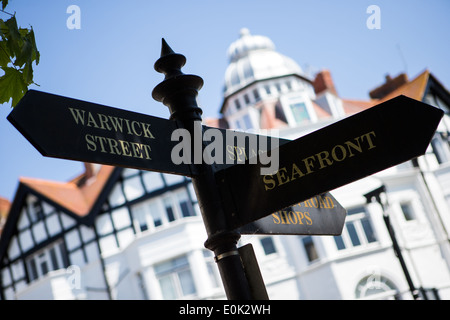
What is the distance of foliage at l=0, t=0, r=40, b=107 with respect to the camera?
3121mm

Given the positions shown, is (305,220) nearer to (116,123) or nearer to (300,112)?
(116,123)

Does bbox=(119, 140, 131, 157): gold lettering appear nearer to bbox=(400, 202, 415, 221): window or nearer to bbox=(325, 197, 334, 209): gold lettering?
bbox=(325, 197, 334, 209): gold lettering

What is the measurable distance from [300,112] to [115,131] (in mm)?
24097

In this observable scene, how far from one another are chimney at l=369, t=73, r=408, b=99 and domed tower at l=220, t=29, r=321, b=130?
3927 mm

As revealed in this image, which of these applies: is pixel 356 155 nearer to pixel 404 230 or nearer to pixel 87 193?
pixel 404 230

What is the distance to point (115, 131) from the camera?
300 cm

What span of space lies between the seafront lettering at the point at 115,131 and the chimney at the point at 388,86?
3199 cm
